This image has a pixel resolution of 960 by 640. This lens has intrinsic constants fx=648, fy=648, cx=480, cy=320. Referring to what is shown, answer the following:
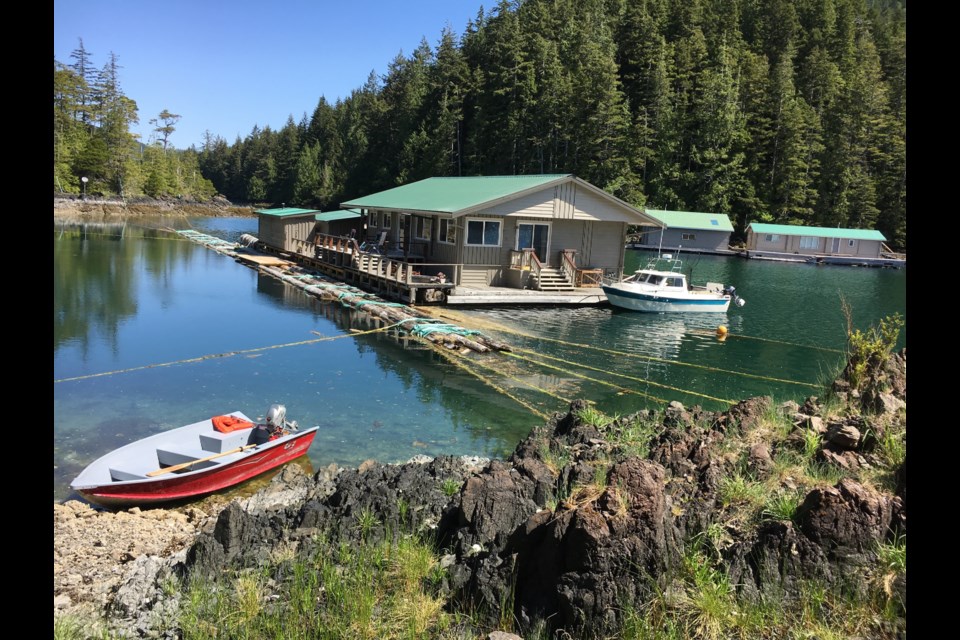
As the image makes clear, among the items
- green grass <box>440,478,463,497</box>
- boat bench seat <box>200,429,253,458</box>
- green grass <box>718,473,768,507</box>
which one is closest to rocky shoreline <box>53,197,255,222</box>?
boat bench seat <box>200,429,253,458</box>

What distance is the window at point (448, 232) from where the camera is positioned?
91.5 ft

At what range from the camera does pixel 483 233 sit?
2728 centimetres

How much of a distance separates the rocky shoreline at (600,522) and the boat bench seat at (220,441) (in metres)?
1.15

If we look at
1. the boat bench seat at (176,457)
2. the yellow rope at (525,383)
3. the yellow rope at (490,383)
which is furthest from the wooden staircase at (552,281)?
the boat bench seat at (176,457)

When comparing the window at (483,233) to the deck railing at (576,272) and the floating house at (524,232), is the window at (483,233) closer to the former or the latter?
the floating house at (524,232)

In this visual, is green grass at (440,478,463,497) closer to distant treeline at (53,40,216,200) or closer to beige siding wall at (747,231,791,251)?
beige siding wall at (747,231,791,251)

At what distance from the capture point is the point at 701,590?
4461 mm

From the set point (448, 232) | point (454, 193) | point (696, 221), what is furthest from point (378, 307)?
point (696, 221)

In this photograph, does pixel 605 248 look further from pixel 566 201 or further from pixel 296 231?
pixel 296 231

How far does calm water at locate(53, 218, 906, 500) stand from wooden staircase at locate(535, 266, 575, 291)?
1.60m

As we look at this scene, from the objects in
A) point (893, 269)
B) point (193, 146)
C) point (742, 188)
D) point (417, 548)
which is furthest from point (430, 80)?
point (193, 146)

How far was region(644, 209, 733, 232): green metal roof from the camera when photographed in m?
61.6

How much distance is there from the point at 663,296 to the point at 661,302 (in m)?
0.28
